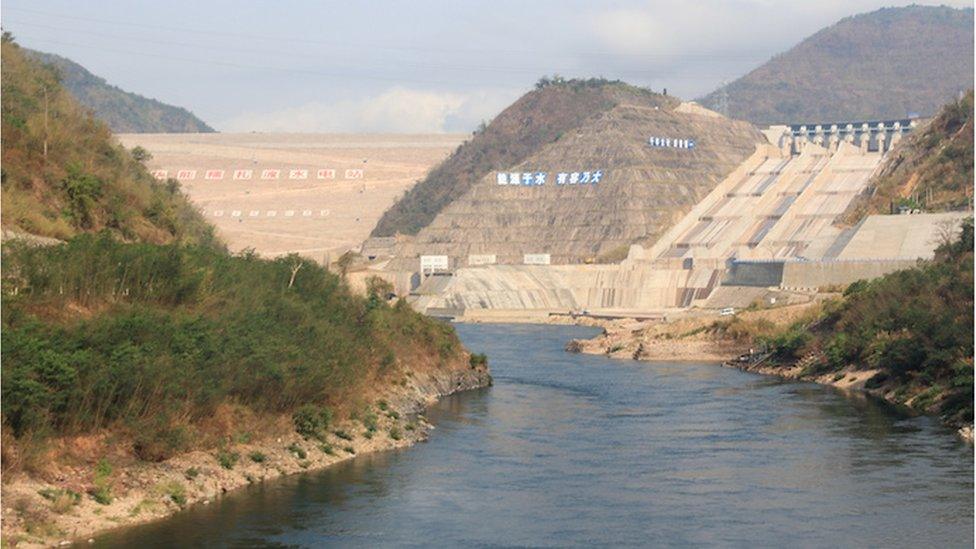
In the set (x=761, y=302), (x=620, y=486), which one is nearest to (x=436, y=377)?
(x=620, y=486)

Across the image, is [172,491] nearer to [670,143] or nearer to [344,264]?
[344,264]

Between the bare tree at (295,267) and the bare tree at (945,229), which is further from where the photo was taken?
the bare tree at (945,229)

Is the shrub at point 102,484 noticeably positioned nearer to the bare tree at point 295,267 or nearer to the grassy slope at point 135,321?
the grassy slope at point 135,321

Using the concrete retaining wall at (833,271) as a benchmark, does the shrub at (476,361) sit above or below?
below

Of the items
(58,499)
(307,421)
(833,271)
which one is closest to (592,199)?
(833,271)

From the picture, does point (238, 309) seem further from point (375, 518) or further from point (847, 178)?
point (847, 178)

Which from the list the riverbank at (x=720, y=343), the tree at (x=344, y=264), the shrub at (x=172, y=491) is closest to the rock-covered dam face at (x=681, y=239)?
the tree at (x=344, y=264)

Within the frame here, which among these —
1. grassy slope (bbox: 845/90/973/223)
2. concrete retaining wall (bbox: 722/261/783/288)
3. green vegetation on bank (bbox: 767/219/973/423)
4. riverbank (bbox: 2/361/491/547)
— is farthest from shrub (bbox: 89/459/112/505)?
grassy slope (bbox: 845/90/973/223)
